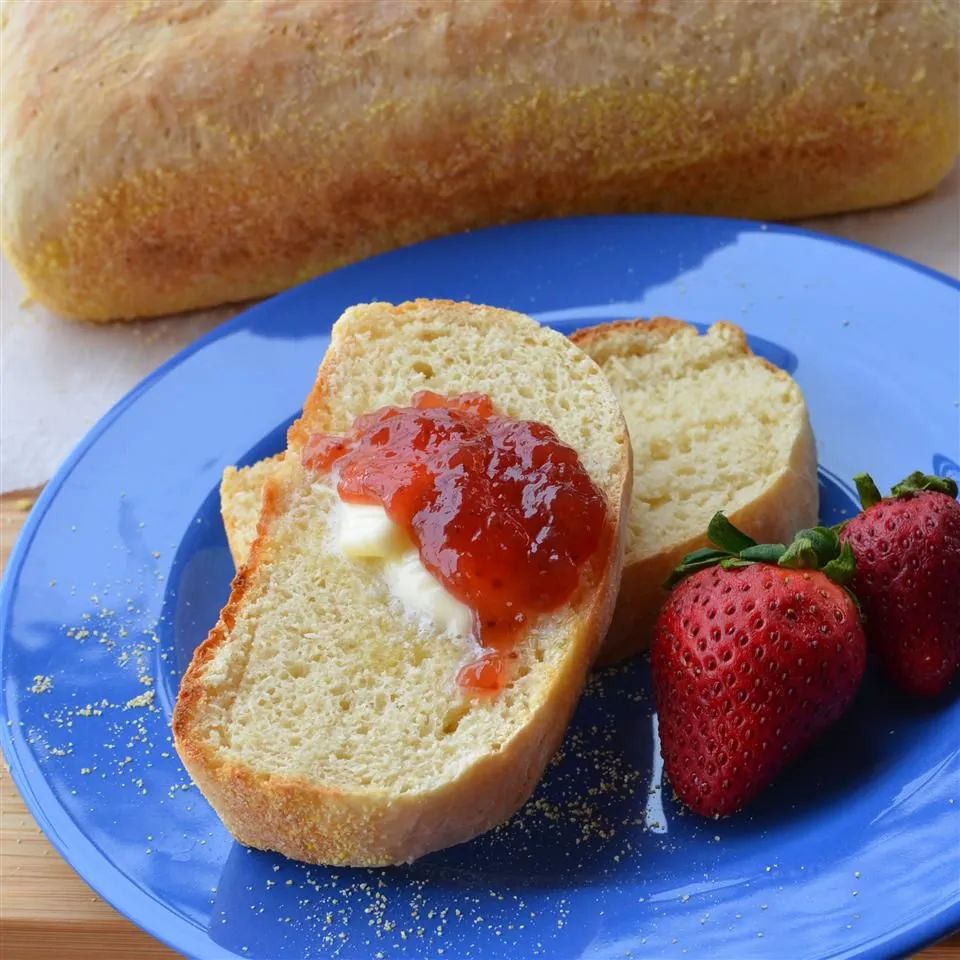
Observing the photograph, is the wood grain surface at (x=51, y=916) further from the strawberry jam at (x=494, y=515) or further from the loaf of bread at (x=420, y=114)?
the loaf of bread at (x=420, y=114)

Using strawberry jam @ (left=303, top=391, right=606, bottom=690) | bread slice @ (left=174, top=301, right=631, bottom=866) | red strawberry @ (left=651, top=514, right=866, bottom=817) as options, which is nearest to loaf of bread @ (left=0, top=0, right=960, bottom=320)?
bread slice @ (left=174, top=301, right=631, bottom=866)

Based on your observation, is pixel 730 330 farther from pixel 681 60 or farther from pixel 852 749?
pixel 852 749

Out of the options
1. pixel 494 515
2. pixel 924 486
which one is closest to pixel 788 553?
pixel 924 486

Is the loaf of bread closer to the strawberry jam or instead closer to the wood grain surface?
the strawberry jam

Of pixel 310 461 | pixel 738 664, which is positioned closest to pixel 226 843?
pixel 310 461

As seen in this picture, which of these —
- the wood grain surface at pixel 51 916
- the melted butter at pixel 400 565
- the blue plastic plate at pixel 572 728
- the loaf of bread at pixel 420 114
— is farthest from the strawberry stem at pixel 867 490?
the wood grain surface at pixel 51 916

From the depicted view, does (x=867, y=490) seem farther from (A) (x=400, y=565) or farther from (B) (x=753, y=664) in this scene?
(A) (x=400, y=565)
